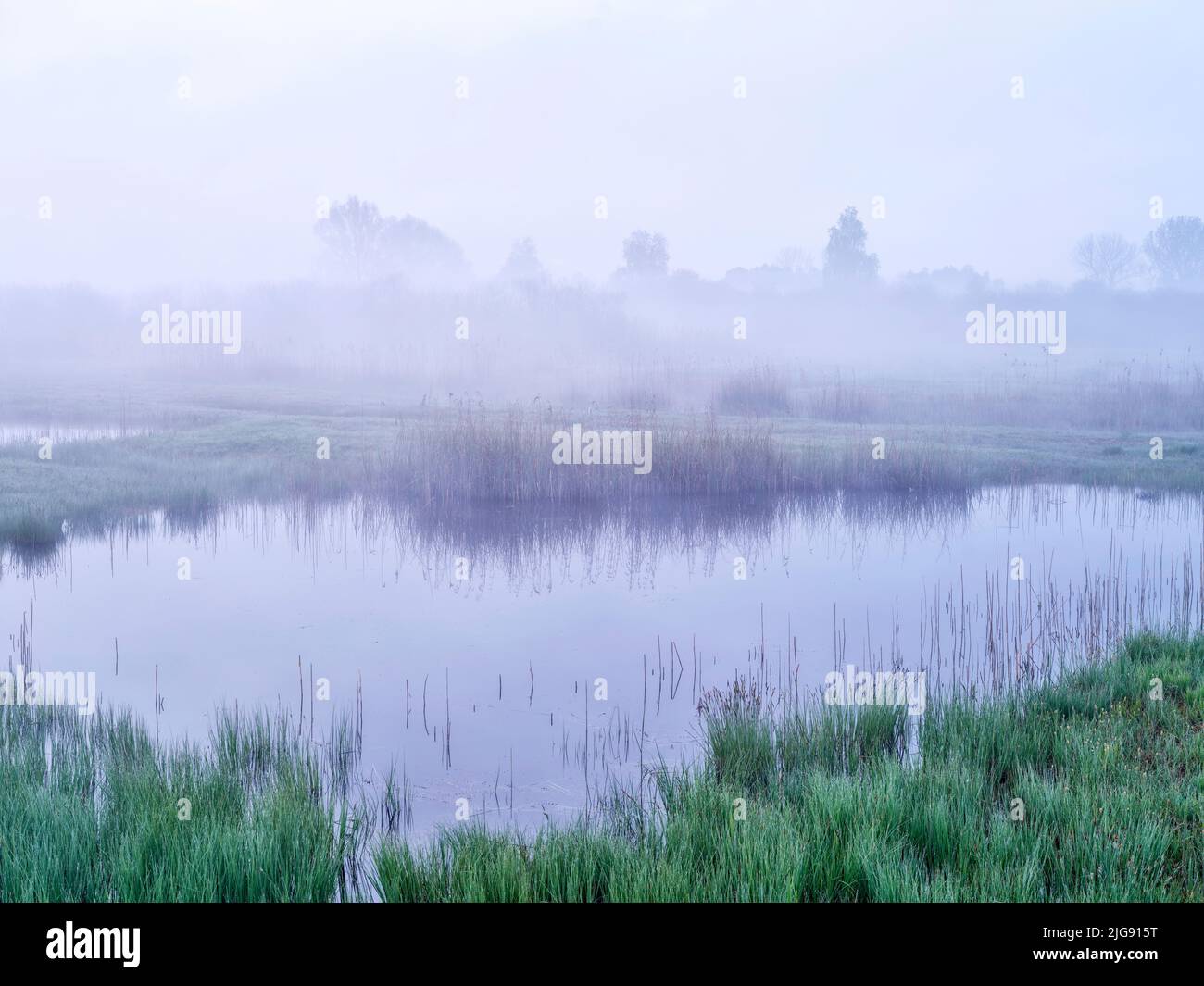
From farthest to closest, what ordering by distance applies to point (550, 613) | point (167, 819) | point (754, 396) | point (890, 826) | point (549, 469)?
point (754, 396) → point (549, 469) → point (550, 613) → point (167, 819) → point (890, 826)

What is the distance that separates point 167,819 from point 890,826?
3.01 metres

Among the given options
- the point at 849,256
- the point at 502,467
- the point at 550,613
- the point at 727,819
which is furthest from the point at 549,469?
the point at 849,256

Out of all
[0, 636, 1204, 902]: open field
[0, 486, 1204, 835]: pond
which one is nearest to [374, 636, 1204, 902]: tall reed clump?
[0, 636, 1204, 902]: open field

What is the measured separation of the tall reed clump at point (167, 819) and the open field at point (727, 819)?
0.04ft

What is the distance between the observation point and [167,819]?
411 centimetres

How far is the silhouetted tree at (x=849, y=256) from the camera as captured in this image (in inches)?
2382

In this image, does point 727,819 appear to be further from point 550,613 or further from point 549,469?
point 549,469

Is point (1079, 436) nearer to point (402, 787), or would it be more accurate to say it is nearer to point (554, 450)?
point (554, 450)

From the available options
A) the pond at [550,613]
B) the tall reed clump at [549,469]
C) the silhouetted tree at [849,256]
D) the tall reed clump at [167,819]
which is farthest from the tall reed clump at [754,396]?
the silhouetted tree at [849,256]

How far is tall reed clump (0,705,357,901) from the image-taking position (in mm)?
3668

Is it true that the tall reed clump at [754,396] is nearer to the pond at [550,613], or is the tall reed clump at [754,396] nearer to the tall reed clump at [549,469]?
the tall reed clump at [549,469]
